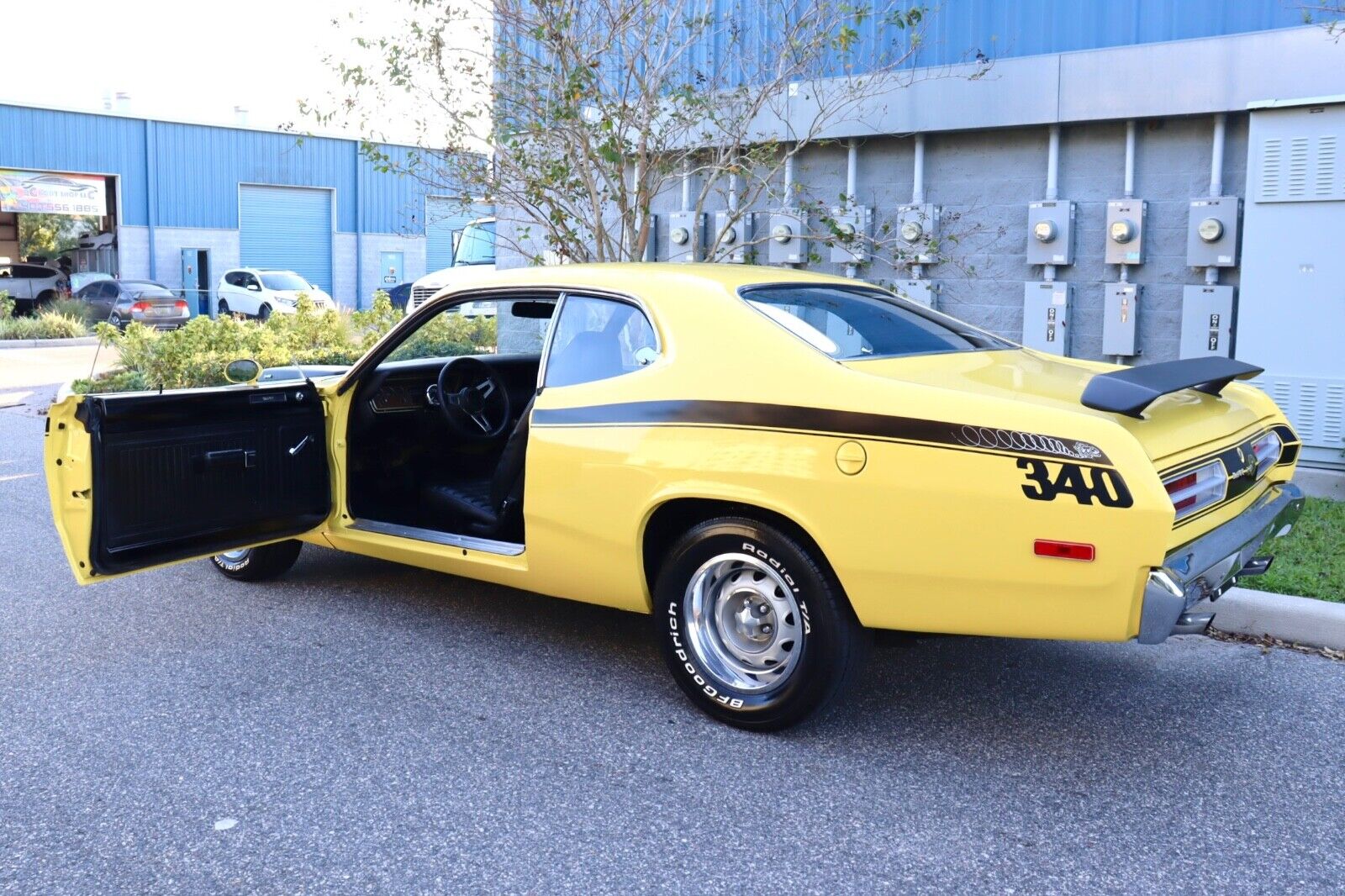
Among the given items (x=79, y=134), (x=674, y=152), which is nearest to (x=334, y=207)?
(x=79, y=134)

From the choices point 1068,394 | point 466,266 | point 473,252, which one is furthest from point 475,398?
point 473,252

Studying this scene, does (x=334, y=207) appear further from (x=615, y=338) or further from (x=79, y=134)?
(x=615, y=338)

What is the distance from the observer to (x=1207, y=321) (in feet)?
26.8

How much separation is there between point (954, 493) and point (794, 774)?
1.04 metres

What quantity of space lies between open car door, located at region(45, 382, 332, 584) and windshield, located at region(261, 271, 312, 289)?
2544cm

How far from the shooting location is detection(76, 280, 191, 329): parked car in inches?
1008

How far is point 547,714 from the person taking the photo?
4457mm

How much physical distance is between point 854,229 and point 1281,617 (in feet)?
16.0

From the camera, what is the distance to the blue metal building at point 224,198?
34.3m

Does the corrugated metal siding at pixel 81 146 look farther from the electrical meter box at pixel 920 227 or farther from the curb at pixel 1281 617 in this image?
the curb at pixel 1281 617

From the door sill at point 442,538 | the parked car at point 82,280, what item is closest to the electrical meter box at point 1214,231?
the door sill at point 442,538

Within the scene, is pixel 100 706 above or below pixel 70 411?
below

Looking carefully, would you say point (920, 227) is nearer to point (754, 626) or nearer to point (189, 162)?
point (754, 626)

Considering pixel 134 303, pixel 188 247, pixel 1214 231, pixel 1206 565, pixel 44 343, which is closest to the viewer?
pixel 1206 565
